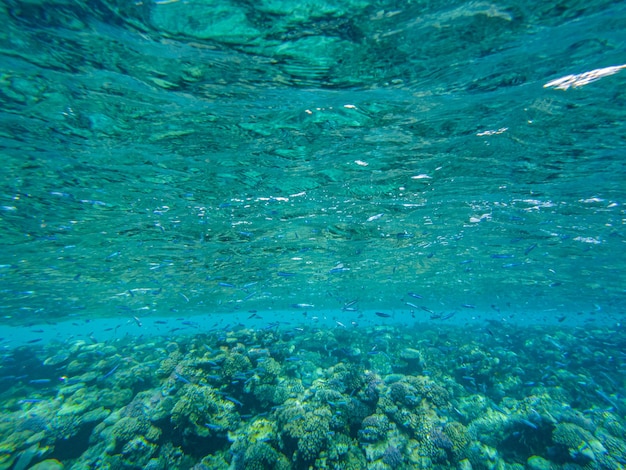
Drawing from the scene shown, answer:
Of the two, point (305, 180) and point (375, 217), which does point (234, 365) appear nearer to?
point (305, 180)

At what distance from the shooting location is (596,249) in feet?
62.8

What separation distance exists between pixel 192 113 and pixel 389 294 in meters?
37.9

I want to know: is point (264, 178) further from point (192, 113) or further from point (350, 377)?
point (350, 377)

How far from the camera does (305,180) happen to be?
12031 mm

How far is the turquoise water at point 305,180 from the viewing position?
243 inches

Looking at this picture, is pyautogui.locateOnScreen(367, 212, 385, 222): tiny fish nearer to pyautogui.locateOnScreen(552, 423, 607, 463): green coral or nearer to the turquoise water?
the turquoise water

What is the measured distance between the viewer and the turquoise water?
618cm

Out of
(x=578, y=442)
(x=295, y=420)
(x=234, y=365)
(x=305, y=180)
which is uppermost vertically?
(x=305, y=180)

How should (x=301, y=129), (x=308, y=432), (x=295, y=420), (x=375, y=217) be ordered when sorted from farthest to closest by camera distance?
(x=375, y=217) < (x=301, y=129) < (x=295, y=420) < (x=308, y=432)

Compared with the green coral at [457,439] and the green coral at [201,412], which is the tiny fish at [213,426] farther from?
the green coral at [457,439]

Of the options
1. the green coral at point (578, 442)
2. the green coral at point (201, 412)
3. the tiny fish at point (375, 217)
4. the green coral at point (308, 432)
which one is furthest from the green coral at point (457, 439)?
the tiny fish at point (375, 217)

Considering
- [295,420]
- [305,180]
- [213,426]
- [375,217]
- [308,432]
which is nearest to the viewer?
[308,432]

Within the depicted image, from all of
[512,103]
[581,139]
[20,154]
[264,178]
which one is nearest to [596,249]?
[581,139]

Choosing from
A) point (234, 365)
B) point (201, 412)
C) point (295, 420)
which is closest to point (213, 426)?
point (201, 412)
